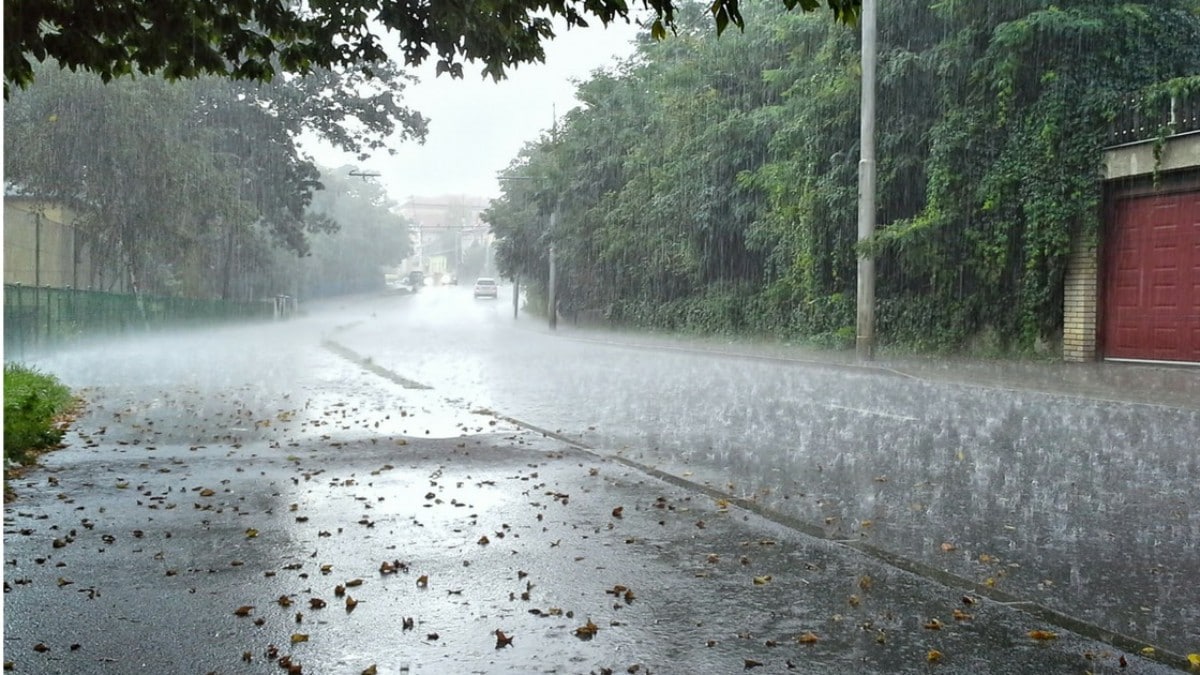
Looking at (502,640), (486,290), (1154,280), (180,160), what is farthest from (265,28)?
(486,290)

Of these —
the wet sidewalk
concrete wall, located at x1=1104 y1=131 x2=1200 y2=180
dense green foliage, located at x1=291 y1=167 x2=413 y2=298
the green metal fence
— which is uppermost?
dense green foliage, located at x1=291 y1=167 x2=413 y2=298

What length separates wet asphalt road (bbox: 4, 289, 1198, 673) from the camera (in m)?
4.16

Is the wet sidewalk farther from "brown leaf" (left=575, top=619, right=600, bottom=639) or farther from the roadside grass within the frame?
the roadside grass

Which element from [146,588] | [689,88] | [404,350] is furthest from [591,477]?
[689,88]

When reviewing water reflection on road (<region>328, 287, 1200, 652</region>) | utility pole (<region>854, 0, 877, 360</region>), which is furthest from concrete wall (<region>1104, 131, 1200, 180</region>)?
water reflection on road (<region>328, 287, 1200, 652</region>)

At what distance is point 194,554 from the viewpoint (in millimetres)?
5707

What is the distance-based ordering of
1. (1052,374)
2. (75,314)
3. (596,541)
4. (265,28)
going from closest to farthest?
1. (596,541)
2. (265,28)
3. (1052,374)
4. (75,314)

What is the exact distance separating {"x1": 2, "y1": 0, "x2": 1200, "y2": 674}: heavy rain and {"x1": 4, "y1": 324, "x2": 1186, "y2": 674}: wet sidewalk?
0.03 metres

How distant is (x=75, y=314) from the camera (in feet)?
88.7

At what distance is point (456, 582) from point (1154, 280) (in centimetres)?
1754

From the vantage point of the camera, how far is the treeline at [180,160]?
31.3 metres

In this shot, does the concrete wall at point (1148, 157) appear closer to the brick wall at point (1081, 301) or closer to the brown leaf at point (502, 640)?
the brick wall at point (1081, 301)

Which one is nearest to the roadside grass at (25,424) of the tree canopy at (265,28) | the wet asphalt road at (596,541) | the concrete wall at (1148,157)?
the wet asphalt road at (596,541)

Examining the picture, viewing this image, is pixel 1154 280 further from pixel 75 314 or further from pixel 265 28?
pixel 75 314
